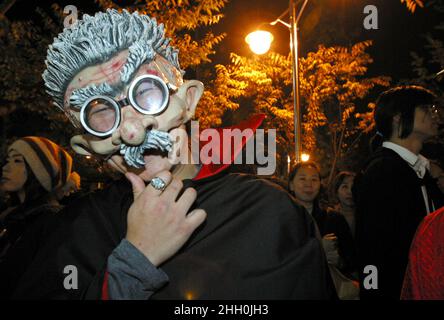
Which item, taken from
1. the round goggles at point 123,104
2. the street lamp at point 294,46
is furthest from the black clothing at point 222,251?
the street lamp at point 294,46

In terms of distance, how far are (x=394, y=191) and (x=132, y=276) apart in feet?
6.96

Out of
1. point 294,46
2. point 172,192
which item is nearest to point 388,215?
point 172,192

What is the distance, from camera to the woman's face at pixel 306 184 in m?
4.15

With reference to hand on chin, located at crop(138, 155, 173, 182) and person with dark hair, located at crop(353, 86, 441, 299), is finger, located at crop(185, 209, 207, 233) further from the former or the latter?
person with dark hair, located at crop(353, 86, 441, 299)

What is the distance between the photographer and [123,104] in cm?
146

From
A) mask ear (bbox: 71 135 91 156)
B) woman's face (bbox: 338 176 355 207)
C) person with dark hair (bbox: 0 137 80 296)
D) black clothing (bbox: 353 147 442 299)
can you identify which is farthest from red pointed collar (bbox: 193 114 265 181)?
woman's face (bbox: 338 176 355 207)

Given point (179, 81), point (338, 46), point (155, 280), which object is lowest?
point (155, 280)

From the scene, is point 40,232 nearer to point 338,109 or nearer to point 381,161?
point 381,161

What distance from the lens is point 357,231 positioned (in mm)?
2973

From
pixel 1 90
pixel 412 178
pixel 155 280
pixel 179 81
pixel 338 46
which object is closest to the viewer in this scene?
pixel 155 280

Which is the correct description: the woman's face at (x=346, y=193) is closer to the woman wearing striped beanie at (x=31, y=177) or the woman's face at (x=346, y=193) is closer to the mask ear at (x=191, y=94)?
the woman wearing striped beanie at (x=31, y=177)

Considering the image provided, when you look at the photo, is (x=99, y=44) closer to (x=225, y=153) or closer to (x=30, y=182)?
(x=225, y=153)

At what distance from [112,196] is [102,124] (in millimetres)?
438
